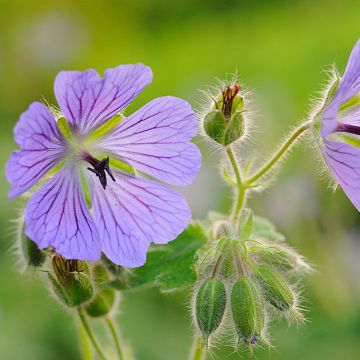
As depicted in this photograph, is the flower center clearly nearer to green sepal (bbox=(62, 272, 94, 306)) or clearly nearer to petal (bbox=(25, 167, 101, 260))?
petal (bbox=(25, 167, 101, 260))

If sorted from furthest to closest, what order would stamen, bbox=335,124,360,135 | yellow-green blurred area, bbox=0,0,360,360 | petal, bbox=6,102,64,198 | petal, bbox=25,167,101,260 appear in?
yellow-green blurred area, bbox=0,0,360,360 < stamen, bbox=335,124,360,135 < petal, bbox=25,167,101,260 < petal, bbox=6,102,64,198

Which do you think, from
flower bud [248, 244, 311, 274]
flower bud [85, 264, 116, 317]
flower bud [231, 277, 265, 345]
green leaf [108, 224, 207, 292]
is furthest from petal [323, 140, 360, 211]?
flower bud [85, 264, 116, 317]

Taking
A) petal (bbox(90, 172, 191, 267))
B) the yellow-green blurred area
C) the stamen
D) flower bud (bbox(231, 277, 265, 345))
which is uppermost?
the stamen

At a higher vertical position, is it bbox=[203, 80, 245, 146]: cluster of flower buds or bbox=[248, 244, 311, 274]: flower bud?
bbox=[203, 80, 245, 146]: cluster of flower buds

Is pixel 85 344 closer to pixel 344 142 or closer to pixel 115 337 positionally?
pixel 115 337

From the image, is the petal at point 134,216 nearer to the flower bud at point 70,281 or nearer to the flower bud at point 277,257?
the flower bud at point 70,281

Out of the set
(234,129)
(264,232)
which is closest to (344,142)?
(234,129)

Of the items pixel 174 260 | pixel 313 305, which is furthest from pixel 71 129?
pixel 313 305
